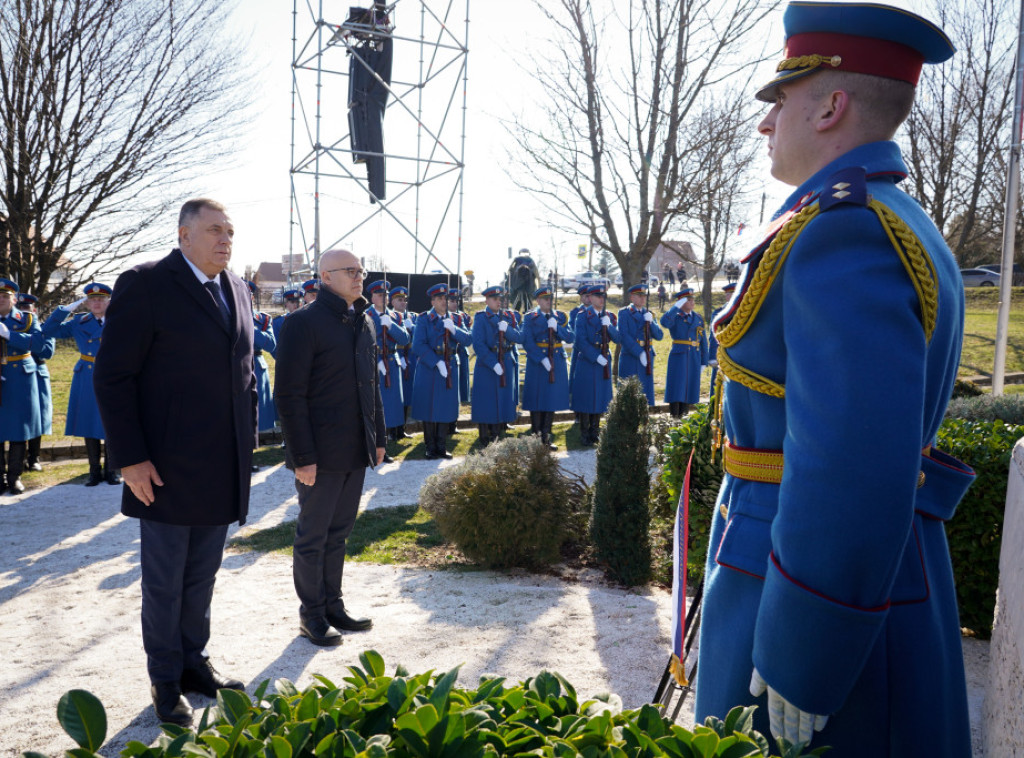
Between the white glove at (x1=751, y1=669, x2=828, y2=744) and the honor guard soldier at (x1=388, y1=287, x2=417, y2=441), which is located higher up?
the honor guard soldier at (x1=388, y1=287, x2=417, y2=441)

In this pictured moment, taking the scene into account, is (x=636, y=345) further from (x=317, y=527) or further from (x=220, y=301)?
(x=220, y=301)

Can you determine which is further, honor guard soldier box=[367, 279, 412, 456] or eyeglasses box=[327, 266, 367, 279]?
honor guard soldier box=[367, 279, 412, 456]

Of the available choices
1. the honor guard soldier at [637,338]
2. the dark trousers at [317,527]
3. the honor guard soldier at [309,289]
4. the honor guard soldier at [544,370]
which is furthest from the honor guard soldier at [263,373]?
the dark trousers at [317,527]

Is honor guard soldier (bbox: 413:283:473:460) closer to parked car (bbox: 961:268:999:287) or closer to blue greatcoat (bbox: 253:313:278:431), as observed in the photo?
blue greatcoat (bbox: 253:313:278:431)

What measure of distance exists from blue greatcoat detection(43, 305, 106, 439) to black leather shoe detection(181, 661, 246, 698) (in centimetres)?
551

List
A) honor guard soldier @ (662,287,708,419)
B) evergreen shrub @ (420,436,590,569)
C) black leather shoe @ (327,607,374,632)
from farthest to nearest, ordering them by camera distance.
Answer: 1. honor guard soldier @ (662,287,708,419)
2. evergreen shrub @ (420,436,590,569)
3. black leather shoe @ (327,607,374,632)

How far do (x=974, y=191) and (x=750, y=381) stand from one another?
2377 centimetres

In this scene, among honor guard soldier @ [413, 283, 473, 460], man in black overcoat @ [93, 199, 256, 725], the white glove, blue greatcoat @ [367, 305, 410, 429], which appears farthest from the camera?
blue greatcoat @ [367, 305, 410, 429]

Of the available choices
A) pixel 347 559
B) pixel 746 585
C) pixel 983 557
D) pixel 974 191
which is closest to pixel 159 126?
pixel 347 559

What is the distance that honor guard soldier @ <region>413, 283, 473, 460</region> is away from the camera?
11.1m

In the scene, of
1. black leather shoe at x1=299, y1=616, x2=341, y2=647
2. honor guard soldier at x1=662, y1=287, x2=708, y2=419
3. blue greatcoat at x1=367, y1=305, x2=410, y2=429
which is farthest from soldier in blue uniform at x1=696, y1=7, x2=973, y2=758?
honor guard soldier at x1=662, y1=287, x2=708, y2=419

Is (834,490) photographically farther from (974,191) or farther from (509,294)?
(974,191)

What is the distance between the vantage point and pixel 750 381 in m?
1.55

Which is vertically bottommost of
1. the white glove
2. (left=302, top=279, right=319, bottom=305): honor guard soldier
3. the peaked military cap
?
the white glove
